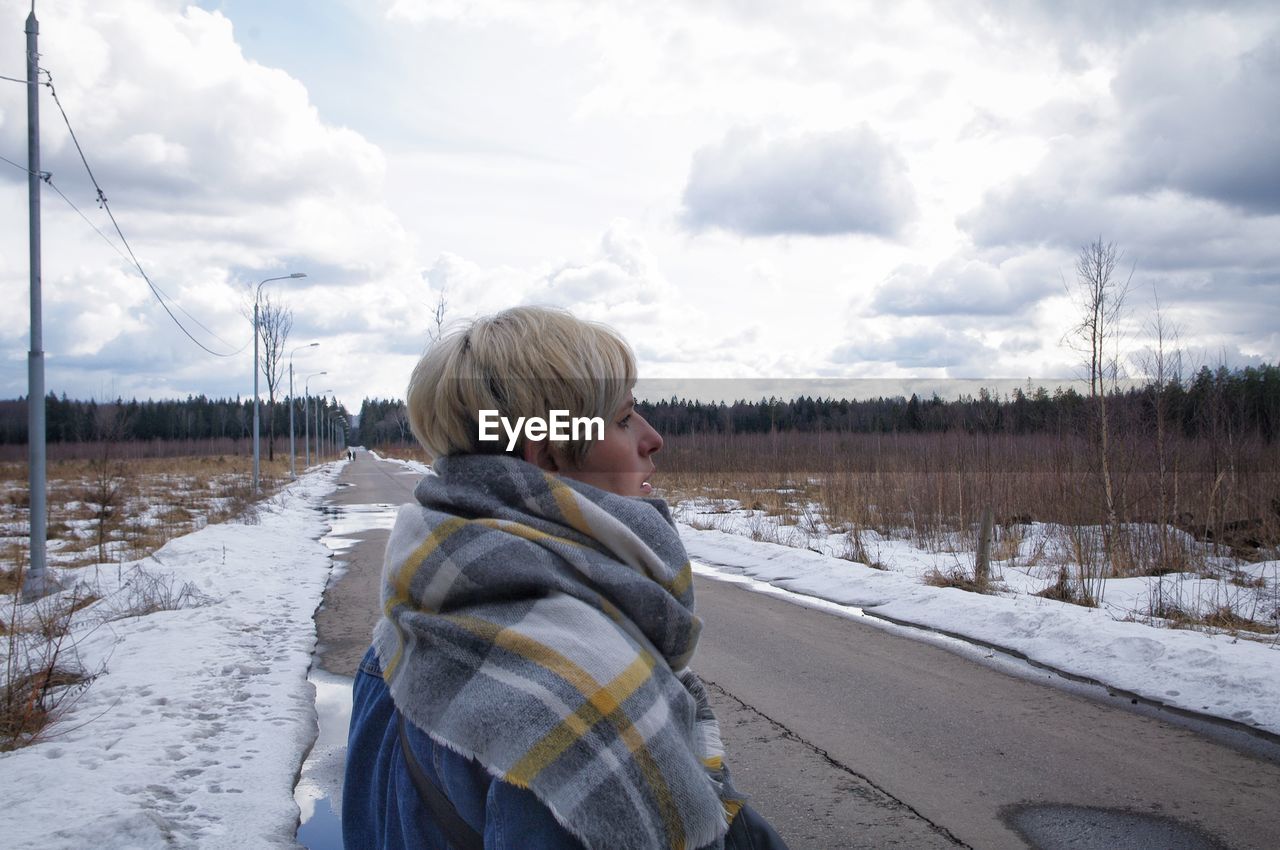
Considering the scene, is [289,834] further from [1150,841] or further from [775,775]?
[1150,841]

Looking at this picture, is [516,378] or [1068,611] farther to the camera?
[1068,611]

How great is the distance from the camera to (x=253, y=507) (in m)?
19.8

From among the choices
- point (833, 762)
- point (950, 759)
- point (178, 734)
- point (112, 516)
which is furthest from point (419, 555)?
point (112, 516)

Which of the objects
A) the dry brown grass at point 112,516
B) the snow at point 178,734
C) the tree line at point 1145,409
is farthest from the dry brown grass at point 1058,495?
the dry brown grass at point 112,516

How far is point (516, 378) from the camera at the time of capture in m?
1.22

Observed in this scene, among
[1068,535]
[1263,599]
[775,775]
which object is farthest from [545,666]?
[1068,535]

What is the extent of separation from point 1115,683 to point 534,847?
20.7 ft

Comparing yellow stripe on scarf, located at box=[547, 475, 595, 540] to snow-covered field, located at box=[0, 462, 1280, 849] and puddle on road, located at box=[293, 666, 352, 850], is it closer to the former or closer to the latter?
puddle on road, located at box=[293, 666, 352, 850]

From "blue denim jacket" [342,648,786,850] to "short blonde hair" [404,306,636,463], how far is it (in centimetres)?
39

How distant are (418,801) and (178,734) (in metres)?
4.38

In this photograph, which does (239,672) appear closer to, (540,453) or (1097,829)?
(1097,829)
